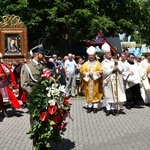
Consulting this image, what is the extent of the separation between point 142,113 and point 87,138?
10.9 ft

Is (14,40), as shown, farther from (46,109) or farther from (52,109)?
(52,109)

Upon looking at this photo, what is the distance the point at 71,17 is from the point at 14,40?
760 centimetres

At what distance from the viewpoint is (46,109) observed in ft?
20.3

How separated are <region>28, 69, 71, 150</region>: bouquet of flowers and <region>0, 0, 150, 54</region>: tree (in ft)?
43.1

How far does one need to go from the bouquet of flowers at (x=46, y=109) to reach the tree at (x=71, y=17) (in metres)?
13.1

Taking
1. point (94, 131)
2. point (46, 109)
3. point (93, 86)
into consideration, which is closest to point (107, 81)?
point (93, 86)

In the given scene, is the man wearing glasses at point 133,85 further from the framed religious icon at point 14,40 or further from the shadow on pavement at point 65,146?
the shadow on pavement at point 65,146

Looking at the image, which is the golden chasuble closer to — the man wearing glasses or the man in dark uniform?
the man wearing glasses

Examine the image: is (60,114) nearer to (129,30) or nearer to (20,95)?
(20,95)

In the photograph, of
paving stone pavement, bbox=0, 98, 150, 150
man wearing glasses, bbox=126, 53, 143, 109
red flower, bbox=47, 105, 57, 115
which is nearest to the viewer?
red flower, bbox=47, 105, 57, 115

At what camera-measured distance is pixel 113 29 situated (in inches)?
855

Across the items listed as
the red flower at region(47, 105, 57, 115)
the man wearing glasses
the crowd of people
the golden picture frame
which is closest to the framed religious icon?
the golden picture frame

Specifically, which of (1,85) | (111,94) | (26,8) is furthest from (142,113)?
(26,8)

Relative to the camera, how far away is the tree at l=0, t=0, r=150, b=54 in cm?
1934
